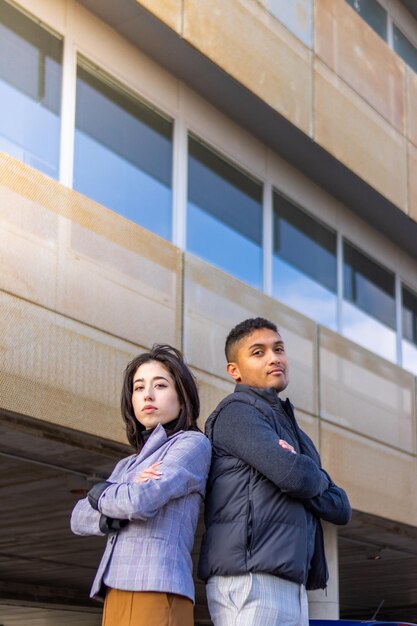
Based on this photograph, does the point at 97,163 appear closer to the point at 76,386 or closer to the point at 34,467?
the point at 76,386

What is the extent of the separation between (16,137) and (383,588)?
14.5m

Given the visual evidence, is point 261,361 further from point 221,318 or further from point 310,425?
point 310,425

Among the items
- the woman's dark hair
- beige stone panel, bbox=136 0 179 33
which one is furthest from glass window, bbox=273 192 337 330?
the woman's dark hair

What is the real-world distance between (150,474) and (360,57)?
1080 centimetres

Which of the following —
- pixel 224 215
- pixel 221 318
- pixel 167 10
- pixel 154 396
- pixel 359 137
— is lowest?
pixel 154 396

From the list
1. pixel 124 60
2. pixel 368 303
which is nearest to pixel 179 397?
pixel 124 60

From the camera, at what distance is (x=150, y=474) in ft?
13.2

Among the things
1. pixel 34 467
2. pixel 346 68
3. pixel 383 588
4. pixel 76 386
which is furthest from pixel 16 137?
pixel 383 588

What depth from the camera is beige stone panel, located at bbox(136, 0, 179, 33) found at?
1018cm

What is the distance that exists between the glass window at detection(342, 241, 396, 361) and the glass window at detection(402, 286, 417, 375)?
0.99 feet

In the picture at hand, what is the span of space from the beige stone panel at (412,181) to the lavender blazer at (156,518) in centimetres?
1080

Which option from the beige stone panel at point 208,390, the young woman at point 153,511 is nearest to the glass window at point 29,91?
the beige stone panel at point 208,390

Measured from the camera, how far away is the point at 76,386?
30.0ft

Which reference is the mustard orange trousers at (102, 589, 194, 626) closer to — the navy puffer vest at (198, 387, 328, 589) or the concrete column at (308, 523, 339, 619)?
the navy puffer vest at (198, 387, 328, 589)
